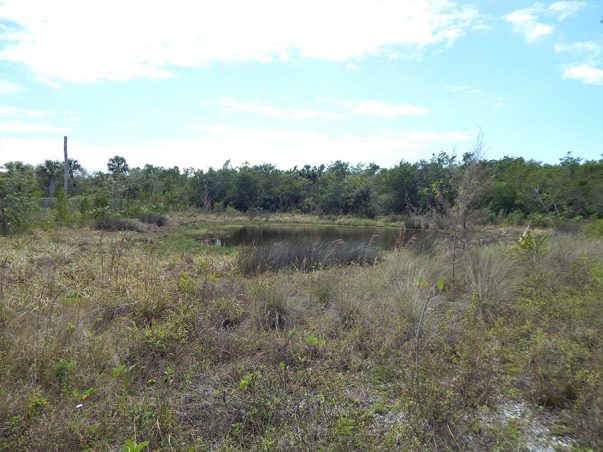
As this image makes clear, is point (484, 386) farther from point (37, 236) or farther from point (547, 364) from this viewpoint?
point (37, 236)

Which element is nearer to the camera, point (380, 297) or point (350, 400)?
point (350, 400)

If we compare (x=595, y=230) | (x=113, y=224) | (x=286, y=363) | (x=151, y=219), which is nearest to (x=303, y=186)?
(x=151, y=219)

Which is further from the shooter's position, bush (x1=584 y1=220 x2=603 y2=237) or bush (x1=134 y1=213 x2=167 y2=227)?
bush (x1=134 y1=213 x2=167 y2=227)

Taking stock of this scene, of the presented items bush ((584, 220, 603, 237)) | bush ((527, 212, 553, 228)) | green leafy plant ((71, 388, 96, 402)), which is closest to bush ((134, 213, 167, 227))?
bush ((527, 212, 553, 228))

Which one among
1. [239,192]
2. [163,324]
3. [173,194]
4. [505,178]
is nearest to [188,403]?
[163,324]

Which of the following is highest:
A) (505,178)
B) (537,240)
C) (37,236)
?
(505,178)

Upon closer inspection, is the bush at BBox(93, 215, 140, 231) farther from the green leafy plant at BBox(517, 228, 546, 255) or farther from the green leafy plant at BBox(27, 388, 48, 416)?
the green leafy plant at BBox(27, 388, 48, 416)

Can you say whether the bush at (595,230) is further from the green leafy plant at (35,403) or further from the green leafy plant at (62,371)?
the green leafy plant at (35,403)

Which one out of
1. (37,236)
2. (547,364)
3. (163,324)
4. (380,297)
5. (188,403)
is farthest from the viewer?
(37,236)

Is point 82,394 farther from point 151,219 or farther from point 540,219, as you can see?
point 151,219

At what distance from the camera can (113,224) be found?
76.4 ft

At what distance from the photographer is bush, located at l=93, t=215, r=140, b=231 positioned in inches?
894

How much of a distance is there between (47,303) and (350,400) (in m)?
4.22

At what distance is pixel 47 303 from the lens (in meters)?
5.28
